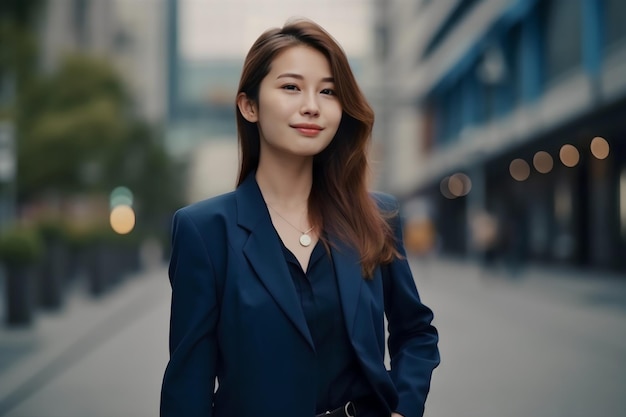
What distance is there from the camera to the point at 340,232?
2533 mm

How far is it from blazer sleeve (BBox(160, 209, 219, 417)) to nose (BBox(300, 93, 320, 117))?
1.31 feet

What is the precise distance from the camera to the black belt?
239cm

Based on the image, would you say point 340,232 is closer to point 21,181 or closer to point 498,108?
point 21,181

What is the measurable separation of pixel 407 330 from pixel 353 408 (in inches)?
11.8

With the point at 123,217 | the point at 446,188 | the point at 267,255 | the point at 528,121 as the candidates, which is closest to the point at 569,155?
the point at 528,121

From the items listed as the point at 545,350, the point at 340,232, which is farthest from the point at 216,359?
the point at 545,350

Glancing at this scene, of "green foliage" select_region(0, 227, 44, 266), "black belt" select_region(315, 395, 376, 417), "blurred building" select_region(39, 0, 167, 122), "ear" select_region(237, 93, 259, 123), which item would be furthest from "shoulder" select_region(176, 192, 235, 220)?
"blurred building" select_region(39, 0, 167, 122)

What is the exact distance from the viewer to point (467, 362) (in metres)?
10.4

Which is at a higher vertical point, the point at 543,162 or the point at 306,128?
the point at 543,162

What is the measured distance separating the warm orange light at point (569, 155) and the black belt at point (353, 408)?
28805mm

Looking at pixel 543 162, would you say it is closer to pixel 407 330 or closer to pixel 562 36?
pixel 562 36

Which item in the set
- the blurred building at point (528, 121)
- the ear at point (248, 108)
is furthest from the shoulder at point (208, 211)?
the blurred building at point (528, 121)

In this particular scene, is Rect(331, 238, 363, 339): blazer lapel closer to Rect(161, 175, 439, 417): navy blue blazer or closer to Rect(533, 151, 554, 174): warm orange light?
Rect(161, 175, 439, 417): navy blue blazer

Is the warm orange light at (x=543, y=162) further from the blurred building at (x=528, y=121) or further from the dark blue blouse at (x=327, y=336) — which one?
the dark blue blouse at (x=327, y=336)
